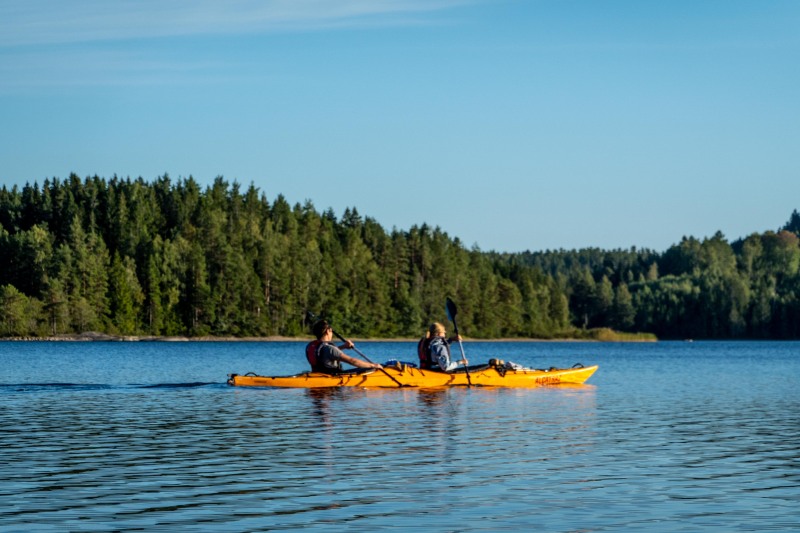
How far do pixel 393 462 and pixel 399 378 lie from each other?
18987 millimetres

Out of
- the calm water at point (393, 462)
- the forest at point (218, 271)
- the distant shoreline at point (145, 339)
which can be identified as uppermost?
the forest at point (218, 271)

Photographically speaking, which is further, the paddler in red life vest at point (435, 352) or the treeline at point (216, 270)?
the treeline at point (216, 270)

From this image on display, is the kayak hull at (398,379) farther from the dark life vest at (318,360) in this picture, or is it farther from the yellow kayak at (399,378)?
the dark life vest at (318,360)

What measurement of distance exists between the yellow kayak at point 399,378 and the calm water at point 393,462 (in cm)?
71

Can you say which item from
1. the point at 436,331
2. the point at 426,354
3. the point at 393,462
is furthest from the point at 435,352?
the point at 393,462

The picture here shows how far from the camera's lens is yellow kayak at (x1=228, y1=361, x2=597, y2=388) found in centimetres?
3941

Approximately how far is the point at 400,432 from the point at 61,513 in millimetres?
11578

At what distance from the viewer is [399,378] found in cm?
4022

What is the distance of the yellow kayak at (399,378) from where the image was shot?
39406 millimetres

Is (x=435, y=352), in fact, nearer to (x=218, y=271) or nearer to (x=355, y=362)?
(x=355, y=362)

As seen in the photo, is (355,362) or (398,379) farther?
(398,379)

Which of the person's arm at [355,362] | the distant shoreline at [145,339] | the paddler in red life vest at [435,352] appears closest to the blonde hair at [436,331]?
the paddler in red life vest at [435,352]

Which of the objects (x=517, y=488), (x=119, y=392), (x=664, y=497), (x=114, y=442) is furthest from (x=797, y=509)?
(x=119, y=392)

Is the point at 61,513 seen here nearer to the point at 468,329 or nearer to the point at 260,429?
the point at 260,429
